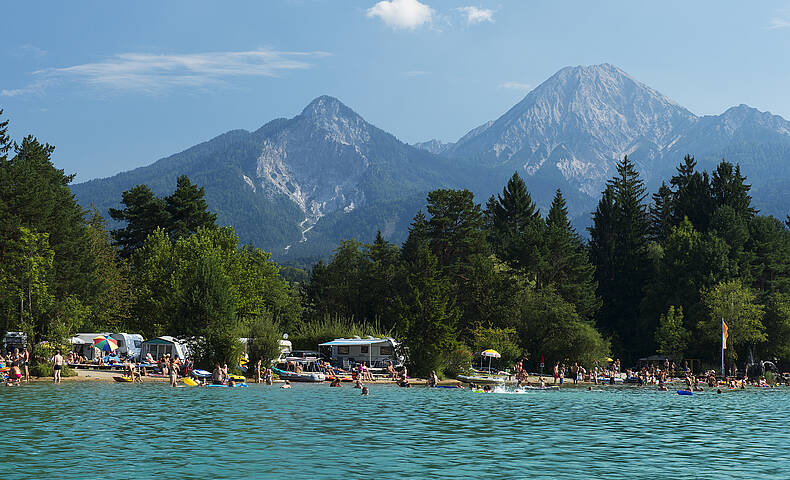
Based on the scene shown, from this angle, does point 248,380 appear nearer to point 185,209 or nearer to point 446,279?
point 446,279

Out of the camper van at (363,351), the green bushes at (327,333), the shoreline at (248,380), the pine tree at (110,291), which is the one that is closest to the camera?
the shoreline at (248,380)

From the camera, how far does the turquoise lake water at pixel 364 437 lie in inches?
791

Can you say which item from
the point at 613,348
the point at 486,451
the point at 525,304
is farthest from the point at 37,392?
the point at 613,348

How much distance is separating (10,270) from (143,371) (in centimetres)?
1190

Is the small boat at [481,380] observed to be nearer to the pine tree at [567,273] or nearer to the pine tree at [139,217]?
the pine tree at [567,273]

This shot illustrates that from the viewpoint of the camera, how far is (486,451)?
23.8 metres

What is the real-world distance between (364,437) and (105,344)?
43917 mm

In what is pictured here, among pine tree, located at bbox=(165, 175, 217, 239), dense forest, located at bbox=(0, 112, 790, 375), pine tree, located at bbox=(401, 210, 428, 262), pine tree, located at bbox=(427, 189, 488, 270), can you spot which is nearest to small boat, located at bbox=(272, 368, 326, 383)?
dense forest, located at bbox=(0, 112, 790, 375)

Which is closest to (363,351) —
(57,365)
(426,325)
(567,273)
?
(426,325)

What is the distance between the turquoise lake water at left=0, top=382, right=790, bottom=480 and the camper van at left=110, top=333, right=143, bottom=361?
2204 cm

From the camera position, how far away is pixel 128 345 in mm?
67938

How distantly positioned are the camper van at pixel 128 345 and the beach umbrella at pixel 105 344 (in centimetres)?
200

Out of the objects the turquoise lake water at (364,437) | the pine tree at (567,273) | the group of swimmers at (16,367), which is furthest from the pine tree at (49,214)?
the pine tree at (567,273)

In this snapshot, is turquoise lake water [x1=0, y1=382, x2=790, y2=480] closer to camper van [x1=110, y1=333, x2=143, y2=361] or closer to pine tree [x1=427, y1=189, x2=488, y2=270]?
camper van [x1=110, y1=333, x2=143, y2=361]
